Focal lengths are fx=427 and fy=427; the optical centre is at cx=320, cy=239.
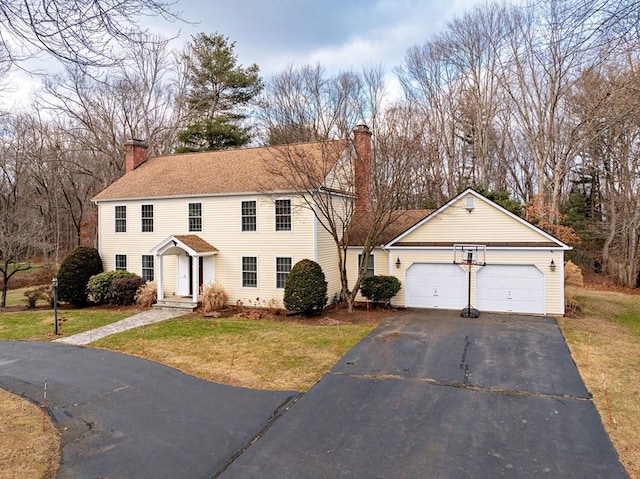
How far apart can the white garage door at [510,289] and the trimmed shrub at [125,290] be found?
583 inches

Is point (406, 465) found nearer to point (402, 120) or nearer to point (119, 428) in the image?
point (119, 428)

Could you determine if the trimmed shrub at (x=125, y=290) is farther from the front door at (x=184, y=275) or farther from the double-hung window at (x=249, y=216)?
the double-hung window at (x=249, y=216)

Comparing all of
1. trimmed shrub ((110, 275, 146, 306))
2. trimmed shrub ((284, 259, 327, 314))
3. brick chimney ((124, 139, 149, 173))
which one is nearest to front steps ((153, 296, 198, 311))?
trimmed shrub ((110, 275, 146, 306))

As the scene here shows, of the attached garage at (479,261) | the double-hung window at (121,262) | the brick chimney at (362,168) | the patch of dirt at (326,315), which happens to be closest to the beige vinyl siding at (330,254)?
the brick chimney at (362,168)

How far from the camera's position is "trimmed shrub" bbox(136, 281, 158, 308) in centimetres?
1889

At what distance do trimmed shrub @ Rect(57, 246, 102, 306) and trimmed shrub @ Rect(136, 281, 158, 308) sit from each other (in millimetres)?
2968

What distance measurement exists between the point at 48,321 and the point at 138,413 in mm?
11148

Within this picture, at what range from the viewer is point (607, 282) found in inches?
1095

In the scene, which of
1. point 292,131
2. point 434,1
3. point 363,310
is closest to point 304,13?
point 434,1

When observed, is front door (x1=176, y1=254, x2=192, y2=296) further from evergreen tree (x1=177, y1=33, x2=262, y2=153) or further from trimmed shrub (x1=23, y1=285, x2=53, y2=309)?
evergreen tree (x1=177, y1=33, x2=262, y2=153)

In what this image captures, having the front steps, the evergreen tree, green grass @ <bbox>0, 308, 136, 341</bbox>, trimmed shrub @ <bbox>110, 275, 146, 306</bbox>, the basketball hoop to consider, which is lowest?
green grass @ <bbox>0, 308, 136, 341</bbox>

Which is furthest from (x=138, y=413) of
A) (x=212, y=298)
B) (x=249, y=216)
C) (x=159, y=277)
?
(x=159, y=277)

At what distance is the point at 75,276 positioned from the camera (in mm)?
19719

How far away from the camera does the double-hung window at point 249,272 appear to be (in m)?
18.5
